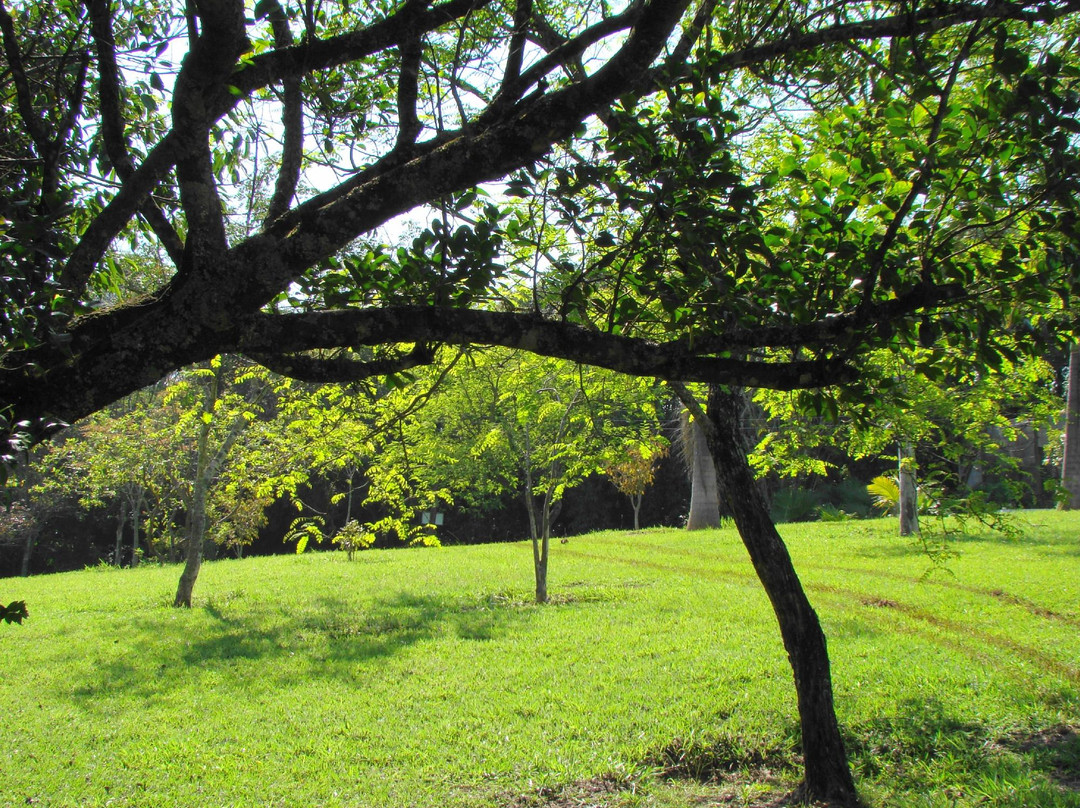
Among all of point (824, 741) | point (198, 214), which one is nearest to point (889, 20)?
point (198, 214)

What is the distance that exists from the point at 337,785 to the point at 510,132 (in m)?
4.63

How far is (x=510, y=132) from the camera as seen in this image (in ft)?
7.80

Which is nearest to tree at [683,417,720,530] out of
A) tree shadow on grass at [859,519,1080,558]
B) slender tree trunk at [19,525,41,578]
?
tree shadow on grass at [859,519,1080,558]

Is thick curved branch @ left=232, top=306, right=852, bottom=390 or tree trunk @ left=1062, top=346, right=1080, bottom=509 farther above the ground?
tree trunk @ left=1062, top=346, right=1080, bottom=509

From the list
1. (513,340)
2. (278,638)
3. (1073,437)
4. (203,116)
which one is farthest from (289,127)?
(1073,437)

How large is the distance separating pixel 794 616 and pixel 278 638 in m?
6.99

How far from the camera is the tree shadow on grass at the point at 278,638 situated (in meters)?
7.86

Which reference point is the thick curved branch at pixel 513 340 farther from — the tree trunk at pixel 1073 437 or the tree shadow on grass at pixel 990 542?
the tree trunk at pixel 1073 437

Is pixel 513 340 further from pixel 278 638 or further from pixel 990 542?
pixel 990 542

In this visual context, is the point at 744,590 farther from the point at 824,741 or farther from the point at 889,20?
the point at 889,20

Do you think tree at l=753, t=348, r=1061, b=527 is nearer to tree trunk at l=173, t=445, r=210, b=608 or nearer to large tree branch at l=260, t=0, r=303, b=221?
large tree branch at l=260, t=0, r=303, b=221

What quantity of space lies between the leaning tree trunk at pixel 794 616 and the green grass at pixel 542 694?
39 centimetres

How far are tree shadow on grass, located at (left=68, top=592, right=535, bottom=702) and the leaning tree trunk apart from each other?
15.1 ft

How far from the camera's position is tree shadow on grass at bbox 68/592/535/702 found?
7855mm
